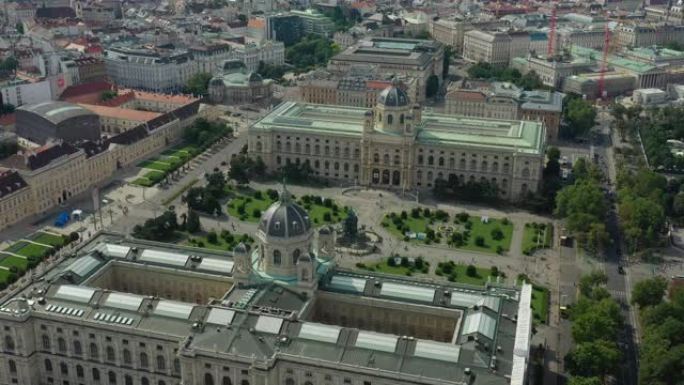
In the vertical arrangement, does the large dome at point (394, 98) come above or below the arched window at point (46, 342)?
above

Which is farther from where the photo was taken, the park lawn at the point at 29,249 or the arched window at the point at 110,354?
the park lawn at the point at 29,249

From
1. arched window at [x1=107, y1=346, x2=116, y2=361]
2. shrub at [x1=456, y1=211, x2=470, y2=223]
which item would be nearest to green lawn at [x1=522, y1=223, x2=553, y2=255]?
shrub at [x1=456, y1=211, x2=470, y2=223]

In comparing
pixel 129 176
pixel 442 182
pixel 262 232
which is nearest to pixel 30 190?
pixel 129 176

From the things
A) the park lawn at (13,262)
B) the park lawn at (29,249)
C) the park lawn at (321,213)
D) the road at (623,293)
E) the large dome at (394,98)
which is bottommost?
the road at (623,293)

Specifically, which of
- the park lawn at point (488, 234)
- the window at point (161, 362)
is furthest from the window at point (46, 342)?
the park lawn at point (488, 234)

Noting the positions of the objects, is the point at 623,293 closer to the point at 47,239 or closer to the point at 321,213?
the point at 321,213

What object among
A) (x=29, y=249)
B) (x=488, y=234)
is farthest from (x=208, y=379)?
(x=488, y=234)

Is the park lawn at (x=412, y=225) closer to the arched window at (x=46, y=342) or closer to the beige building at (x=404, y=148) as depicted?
the beige building at (x=404, y=148)
